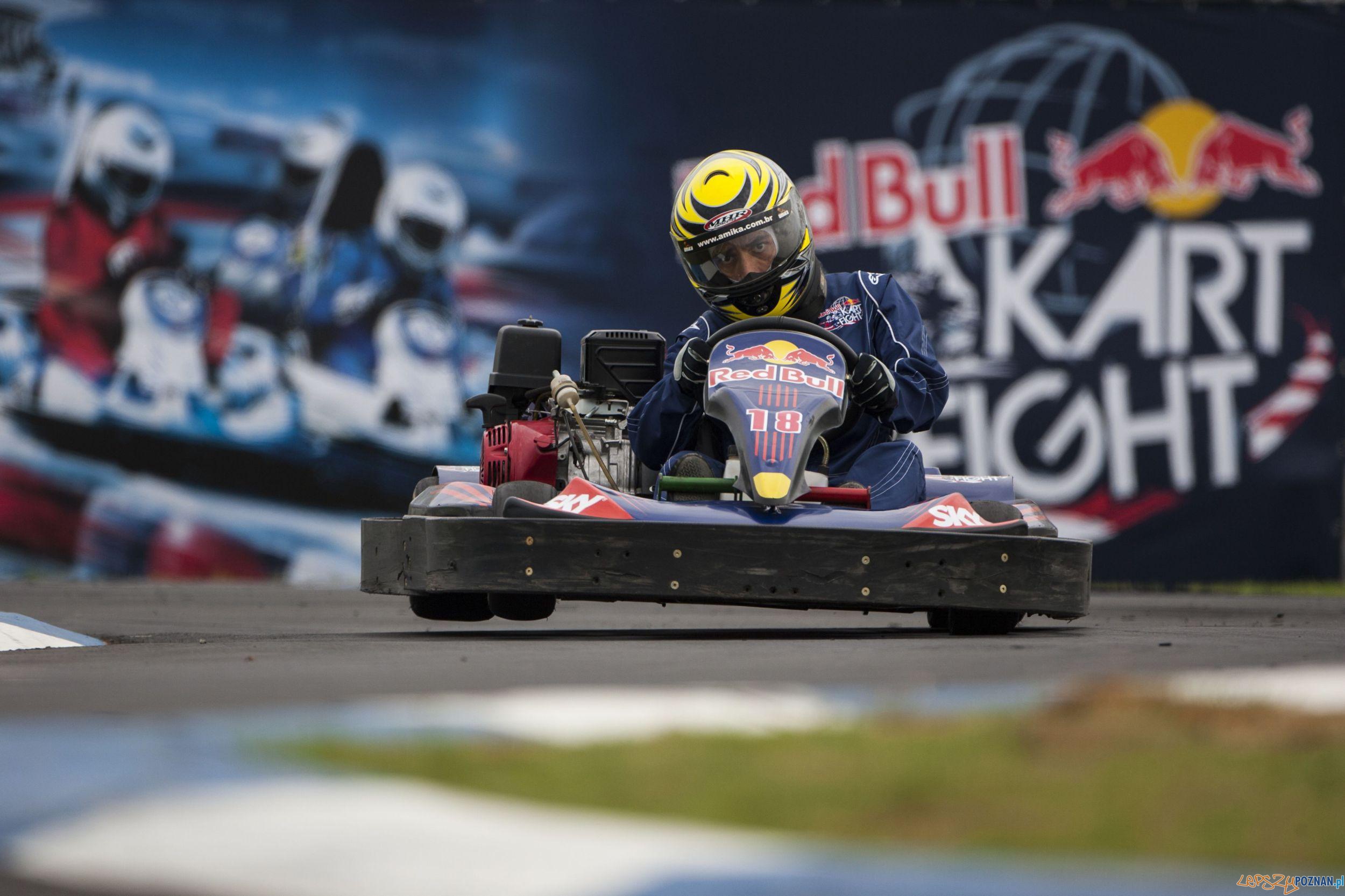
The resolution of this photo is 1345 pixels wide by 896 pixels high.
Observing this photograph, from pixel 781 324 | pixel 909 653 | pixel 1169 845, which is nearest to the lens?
pixel 1169 845

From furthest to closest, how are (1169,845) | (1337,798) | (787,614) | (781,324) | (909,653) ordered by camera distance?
(787,614)
(781,324)
(909,653)
(1337,798)
(1169,845)

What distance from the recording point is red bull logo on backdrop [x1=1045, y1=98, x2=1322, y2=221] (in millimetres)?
13906

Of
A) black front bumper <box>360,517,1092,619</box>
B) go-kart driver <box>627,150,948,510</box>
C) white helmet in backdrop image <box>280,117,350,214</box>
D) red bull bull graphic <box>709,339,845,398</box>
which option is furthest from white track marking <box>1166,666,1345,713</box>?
white helmet in backdrop image <box>280,117,350,214</box>

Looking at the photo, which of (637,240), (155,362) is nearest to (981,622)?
(637,240)

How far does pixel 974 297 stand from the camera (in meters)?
13.8

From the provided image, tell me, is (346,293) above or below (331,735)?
above

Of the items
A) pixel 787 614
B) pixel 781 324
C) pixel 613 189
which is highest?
pixel 613 189

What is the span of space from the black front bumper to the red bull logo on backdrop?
296 inches

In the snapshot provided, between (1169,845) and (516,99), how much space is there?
11495 millimetres

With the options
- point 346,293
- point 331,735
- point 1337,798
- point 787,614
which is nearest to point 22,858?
point 331,735

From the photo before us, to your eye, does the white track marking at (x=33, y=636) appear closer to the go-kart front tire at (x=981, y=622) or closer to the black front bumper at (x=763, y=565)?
the black front bumper at (x=763, y=565)

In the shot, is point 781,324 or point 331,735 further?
point 781,324

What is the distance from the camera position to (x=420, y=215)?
13.4 m

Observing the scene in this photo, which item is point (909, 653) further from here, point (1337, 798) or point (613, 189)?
point (613, 189)
